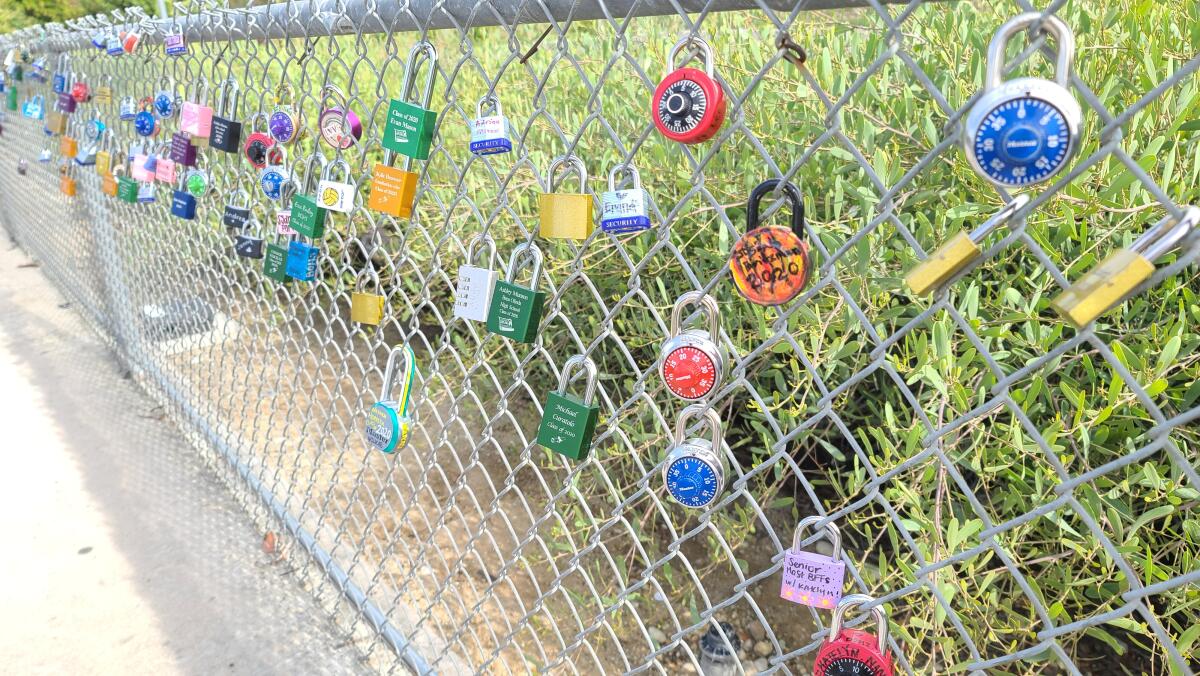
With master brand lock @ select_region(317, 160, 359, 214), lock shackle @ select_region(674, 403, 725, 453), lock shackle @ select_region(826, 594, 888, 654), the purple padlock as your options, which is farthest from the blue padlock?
lock shackle @ select_region(826, 594, 888, 654)

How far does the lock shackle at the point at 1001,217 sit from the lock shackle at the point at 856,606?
1.57 ft

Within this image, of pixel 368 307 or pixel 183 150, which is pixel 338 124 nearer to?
pixel 368 307

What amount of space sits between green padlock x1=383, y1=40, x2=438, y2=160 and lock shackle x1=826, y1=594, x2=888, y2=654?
1.02 m

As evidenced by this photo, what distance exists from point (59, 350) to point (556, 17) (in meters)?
4.39

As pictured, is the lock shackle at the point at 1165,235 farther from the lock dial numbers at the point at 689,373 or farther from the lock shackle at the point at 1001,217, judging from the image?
the lock dial numbers at the point at 689,373

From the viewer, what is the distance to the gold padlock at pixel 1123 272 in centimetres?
59

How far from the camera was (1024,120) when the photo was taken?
2.06ft

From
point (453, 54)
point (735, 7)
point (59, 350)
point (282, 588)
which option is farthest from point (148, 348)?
point (735, 7)

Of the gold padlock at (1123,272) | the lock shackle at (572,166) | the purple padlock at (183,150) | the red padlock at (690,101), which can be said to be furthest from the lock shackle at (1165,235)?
the purple padlock at (183,150)

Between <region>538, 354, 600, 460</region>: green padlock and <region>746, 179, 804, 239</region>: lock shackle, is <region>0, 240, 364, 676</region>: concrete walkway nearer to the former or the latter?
<region>538, 354, 600, 460</region>: green padlock

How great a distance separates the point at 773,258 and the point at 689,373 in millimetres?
229

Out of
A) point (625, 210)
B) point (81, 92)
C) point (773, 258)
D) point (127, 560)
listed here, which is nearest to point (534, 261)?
point (625, 210)

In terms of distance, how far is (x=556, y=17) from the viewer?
1.15 meters

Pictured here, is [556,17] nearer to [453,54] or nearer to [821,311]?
[821,311]
